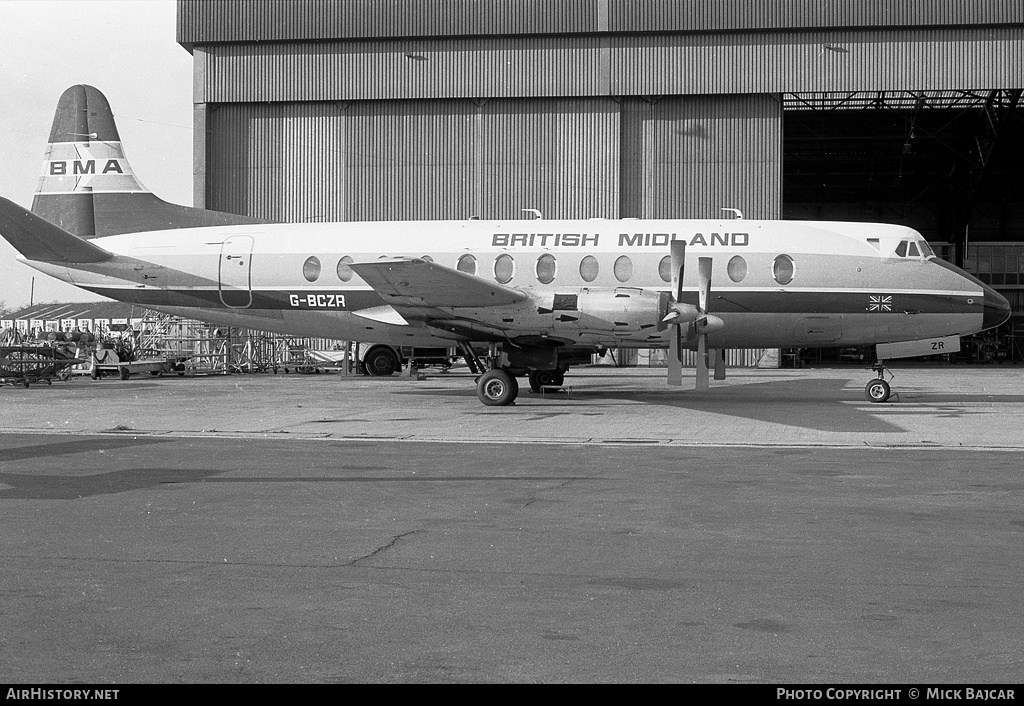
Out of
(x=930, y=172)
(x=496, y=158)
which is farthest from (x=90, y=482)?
(x=930, y=172)

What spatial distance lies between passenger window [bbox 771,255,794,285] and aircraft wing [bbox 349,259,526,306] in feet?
19.5

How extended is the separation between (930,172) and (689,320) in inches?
1938

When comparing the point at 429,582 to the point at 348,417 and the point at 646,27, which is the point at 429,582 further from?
the point at 646,27

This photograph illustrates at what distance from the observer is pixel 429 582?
6.57 m

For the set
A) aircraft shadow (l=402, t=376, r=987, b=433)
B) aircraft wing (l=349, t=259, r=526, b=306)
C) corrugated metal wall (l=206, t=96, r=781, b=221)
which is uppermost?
corrugated metal wall (l=206, t=96, r=781, b=221)

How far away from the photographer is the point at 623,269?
22922mm

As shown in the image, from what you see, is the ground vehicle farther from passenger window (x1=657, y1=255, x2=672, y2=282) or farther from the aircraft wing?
the aircraft wing

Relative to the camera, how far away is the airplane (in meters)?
21.0

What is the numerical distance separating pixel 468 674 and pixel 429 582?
6.03 ft

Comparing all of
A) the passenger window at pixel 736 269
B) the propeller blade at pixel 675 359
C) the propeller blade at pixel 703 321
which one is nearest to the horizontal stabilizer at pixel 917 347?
the passenger window at pixel 736 269

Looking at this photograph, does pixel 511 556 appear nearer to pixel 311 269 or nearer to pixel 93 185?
pixel 311 269

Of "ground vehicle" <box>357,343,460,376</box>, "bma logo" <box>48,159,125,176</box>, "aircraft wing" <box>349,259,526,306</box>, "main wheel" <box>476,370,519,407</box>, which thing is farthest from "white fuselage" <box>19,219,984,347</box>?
"ground vehicle" <box>357,343,460,376</box>

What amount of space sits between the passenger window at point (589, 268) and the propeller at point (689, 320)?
6.94 ft
